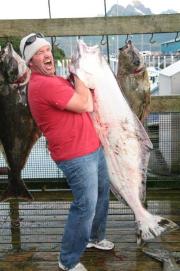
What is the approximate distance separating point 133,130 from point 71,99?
1.74 ft

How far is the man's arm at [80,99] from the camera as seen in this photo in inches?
118

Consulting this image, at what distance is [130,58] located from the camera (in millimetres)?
3549

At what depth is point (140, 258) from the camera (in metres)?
3.71

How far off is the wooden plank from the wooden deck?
1681mm

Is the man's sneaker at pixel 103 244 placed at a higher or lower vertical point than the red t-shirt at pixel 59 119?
lower

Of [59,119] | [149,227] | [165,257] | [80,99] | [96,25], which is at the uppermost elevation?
[96,25]

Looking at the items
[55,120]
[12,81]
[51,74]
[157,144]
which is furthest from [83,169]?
[157,144]

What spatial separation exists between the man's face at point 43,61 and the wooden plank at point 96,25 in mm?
756

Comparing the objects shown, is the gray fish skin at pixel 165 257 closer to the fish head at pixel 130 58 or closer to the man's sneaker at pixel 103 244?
the man's sneaker at pixel 103 244

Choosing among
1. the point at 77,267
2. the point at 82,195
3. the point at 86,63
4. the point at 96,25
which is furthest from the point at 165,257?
the point at 96,25

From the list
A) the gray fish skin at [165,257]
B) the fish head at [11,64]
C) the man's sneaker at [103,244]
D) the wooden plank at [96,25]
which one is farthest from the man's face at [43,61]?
the gray fish skin at [165,257]

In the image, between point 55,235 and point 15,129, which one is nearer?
point 15,129

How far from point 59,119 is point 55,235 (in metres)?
1.46

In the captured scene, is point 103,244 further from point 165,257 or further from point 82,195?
point 82,195
